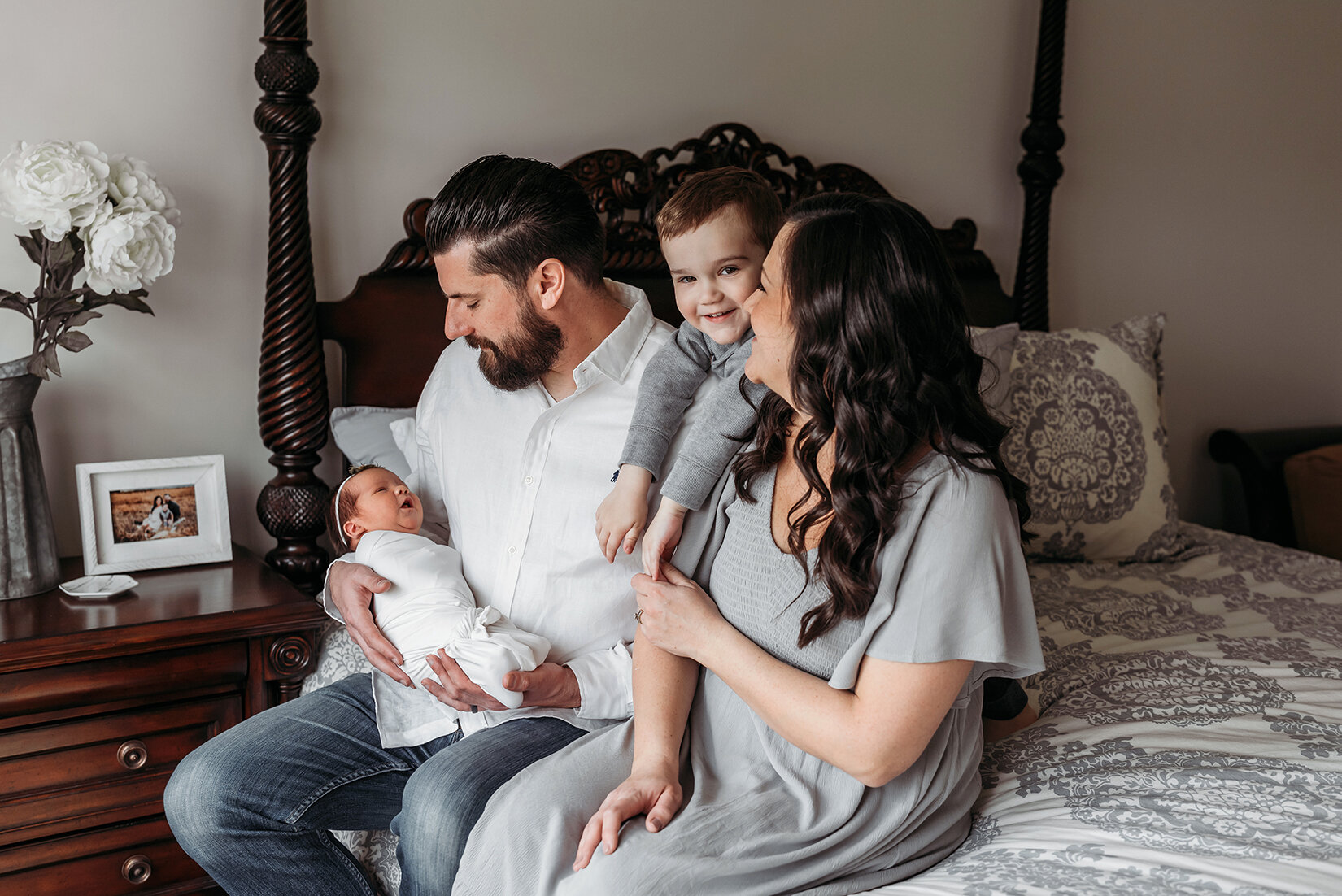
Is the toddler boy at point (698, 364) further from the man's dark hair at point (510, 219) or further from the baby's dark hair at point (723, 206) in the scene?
the man's dark hair at point (510, 219)

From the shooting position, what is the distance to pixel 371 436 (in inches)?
74.3

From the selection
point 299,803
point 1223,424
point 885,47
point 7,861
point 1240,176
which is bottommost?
point 7,861

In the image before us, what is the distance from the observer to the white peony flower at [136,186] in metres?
1.68

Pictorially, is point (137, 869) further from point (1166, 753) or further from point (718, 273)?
point (1166, 753)

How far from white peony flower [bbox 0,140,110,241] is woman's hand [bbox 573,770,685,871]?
1276mm

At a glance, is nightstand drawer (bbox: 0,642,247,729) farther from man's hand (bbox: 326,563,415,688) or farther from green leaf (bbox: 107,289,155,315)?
green leaf (bbox: 107,289,155,315)

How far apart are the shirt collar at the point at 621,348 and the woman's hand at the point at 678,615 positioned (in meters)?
0.39

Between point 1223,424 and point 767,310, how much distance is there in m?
2.61

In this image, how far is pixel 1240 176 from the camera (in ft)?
10.1

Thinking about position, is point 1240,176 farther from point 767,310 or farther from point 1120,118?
point 767,310

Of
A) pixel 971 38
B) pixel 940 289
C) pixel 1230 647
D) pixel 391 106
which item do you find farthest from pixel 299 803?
pixel 971 38

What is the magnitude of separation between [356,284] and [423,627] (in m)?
0.89

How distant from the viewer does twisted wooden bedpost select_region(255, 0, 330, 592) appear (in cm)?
182

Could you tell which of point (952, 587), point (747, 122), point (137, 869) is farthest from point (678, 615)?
point (747, 122)
